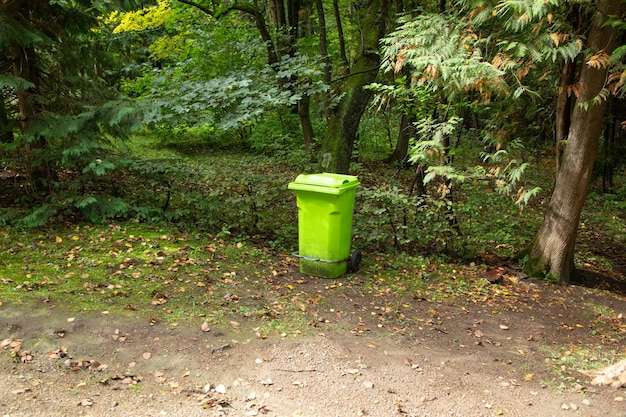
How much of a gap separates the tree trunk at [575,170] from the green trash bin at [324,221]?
2.75 m

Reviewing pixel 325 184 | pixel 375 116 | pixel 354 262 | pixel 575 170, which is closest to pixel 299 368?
pixel 325 184

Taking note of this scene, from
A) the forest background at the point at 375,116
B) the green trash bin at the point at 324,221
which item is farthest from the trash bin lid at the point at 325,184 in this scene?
the forest background at the point at 375,116

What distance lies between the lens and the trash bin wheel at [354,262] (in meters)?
6.04

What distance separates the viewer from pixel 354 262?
6062 millimetres

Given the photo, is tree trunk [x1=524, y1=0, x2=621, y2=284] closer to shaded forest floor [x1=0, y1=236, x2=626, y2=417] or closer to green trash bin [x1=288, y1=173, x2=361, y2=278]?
shaded forest floor [x1=0, y1=236, x2=626, y2=417]

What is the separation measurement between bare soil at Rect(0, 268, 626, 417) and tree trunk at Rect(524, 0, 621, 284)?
1.50 m

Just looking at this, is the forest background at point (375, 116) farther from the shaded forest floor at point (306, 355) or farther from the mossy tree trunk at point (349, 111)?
the shaded forest floor at point (306, 355)

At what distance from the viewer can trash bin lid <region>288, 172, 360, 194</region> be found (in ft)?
17.9

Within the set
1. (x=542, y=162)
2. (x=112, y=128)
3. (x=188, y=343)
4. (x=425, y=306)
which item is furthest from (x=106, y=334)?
(x=542, y=162)

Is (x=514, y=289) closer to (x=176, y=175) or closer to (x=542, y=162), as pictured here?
(x=176, y=175)

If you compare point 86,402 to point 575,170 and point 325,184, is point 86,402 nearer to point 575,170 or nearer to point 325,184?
point 325,184

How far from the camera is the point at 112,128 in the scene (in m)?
6.76

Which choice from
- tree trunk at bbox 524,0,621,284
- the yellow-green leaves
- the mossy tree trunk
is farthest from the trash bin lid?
the yellow-green leaves

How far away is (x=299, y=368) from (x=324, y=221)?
7.38ft
